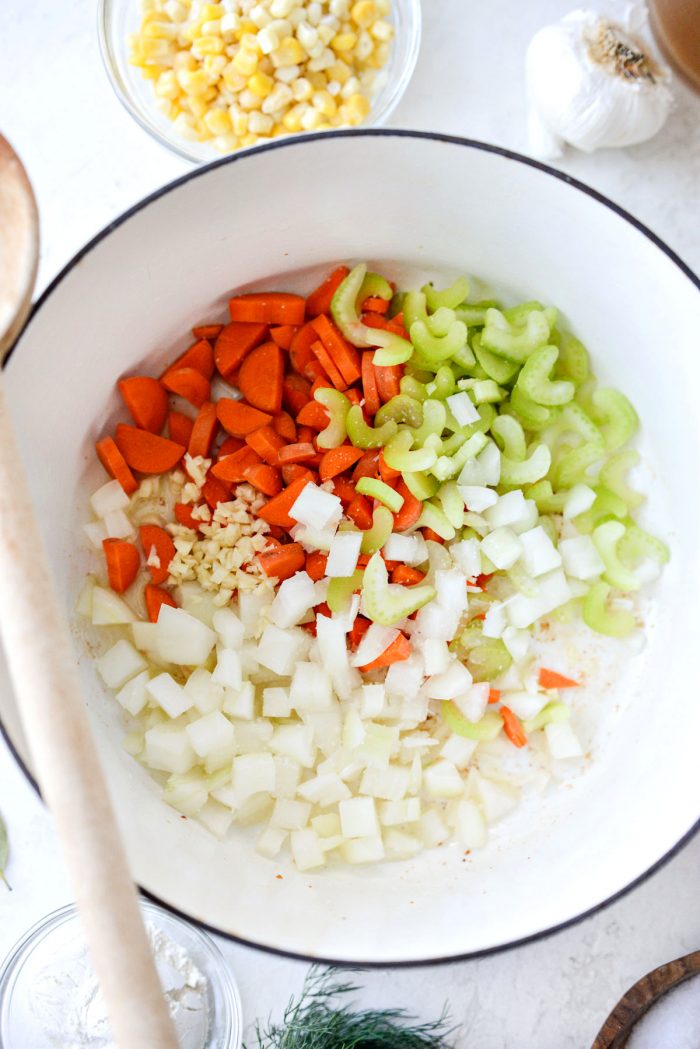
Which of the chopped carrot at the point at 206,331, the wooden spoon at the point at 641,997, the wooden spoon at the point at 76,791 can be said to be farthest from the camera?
the chopped carrot at the point at 206,331

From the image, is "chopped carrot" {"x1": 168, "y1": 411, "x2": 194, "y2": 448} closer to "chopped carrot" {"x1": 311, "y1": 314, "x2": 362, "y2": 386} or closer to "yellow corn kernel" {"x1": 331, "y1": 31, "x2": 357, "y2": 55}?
"chopped carrot" {"x1": 311, "y1": 314, "x2": 362, "y2": 386}

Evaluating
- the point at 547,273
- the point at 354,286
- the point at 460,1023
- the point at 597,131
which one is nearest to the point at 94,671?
the point at 354,286

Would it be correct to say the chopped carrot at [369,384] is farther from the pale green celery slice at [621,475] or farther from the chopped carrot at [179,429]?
the pale green celery slice at [621,475]

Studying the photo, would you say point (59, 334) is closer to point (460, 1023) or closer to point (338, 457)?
point (338, 457)

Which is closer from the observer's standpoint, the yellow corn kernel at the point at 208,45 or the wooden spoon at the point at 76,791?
the wooden spoon at the point at 76,791

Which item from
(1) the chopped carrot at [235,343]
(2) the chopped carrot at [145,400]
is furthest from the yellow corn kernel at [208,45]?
(2) the chopped carrot at [145,400]
